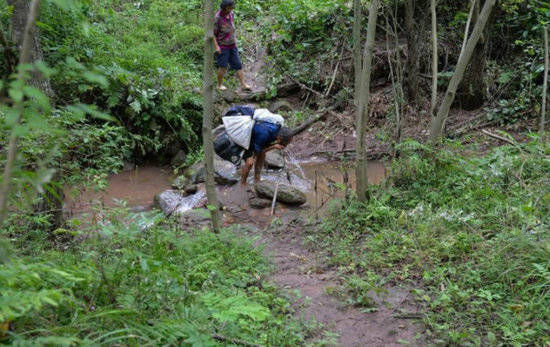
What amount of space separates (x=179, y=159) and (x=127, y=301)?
24.3 ft

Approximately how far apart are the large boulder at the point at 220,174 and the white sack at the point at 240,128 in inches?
57.1

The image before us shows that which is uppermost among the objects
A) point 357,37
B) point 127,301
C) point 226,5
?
point 226,5

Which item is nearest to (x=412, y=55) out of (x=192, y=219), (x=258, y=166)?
(x=258, y=166)

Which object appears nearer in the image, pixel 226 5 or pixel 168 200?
pixel 168 200

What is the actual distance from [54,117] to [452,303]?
12.4 feet

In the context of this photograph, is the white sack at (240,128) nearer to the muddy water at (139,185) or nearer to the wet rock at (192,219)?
the wet rock at (192,219)

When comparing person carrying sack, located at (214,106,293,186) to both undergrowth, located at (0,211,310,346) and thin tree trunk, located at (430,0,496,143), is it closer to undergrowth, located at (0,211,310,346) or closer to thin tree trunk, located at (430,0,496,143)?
thin tree trunk, located at (430,0,496,143)

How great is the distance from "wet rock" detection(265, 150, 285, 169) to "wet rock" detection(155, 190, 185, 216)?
1.98m

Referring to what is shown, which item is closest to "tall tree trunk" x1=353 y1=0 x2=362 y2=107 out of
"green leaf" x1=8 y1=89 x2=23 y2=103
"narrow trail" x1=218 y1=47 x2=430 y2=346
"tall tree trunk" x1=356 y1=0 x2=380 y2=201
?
"tall tree trunk" x1=356 y1=0 x2=380 y2=201

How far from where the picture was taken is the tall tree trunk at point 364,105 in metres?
5.25

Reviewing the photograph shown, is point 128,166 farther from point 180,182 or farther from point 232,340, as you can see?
point 232,340

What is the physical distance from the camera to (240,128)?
23.4 feet

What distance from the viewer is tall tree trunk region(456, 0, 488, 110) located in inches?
386

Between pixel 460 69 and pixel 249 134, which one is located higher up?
pixel 460 69
